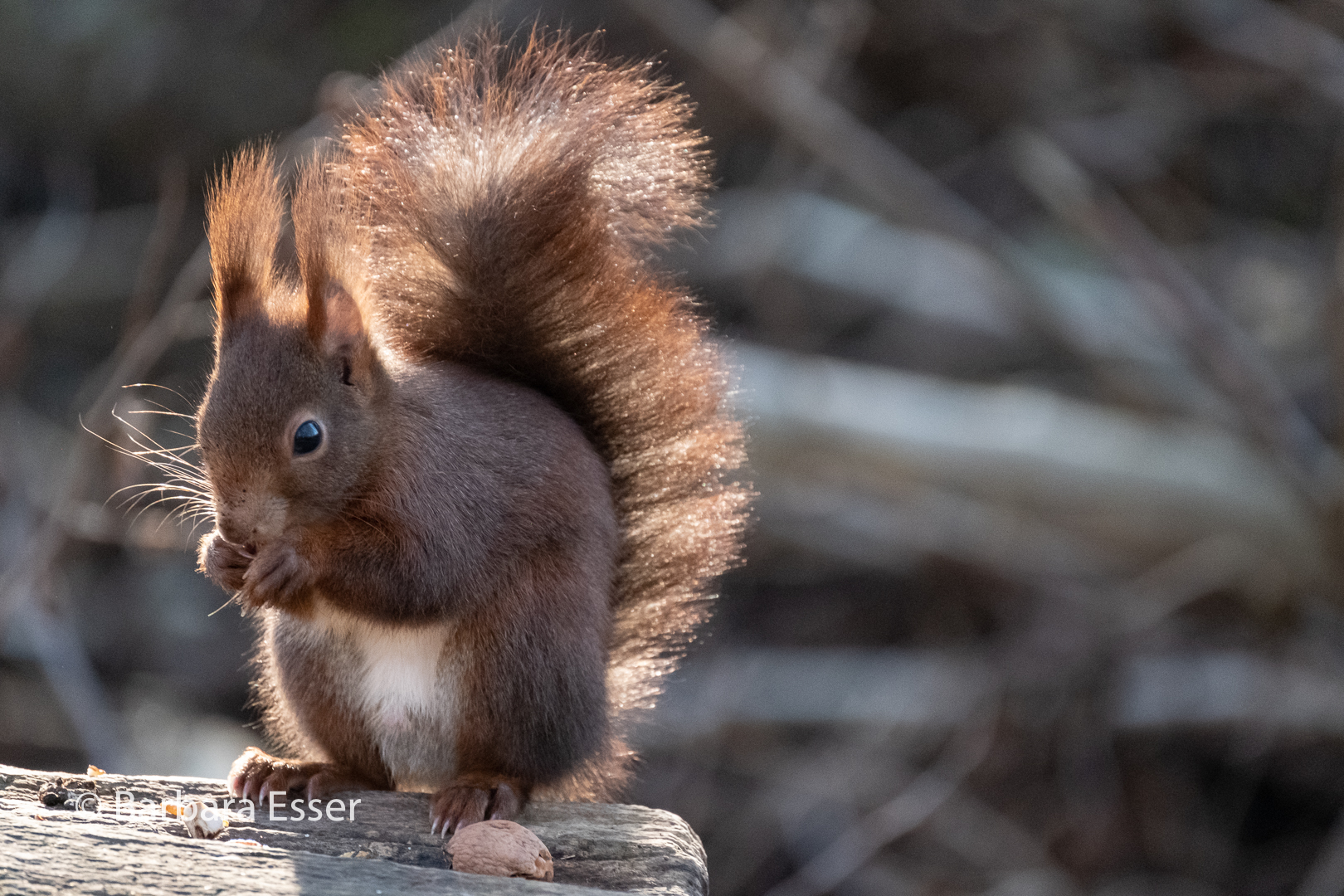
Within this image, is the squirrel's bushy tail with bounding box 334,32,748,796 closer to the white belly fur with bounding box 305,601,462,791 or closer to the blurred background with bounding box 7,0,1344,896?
the white belly fur with bounding box 305,601,462,791

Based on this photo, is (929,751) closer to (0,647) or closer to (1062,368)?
(1062,368)

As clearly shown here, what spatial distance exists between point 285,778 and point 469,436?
415 millimetres

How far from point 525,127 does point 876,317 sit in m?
2.56

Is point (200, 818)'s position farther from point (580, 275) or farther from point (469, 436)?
point (580, 275)

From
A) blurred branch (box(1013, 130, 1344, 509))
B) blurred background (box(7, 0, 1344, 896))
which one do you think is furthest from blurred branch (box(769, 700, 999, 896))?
blurred branch (box(1013, 130, 1344, 509))

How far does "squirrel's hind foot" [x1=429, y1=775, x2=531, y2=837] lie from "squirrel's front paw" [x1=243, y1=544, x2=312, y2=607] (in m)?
0.26

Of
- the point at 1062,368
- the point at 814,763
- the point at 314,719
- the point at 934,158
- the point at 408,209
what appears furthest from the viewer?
the point at 934,158

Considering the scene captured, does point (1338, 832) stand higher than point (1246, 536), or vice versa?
point (1246, 536)

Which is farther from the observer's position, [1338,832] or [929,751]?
A: [929,751]

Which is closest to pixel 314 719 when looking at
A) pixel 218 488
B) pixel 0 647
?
pixel 218 488

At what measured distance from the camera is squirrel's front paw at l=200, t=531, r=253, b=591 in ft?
4.27

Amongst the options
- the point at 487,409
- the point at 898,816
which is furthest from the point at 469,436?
the point at 898,816

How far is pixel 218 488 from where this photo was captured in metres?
1.29

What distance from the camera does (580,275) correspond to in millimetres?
1545
